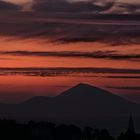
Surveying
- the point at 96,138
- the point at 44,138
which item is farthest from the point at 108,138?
the point at 44,138

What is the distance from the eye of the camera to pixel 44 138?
268 feet

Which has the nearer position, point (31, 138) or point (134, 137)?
point (31, 138)

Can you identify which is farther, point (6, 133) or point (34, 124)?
point (34, 124)

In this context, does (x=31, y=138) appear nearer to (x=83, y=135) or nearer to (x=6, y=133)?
(x=6, y=133)

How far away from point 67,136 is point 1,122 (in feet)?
31.5

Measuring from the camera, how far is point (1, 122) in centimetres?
8956

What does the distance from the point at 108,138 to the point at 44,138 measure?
27.8ft

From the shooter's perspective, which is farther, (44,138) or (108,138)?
(108,138)

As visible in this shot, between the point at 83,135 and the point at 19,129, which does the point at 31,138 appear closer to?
the point at 19,129

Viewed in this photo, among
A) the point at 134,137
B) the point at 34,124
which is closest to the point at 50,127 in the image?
the point at 34,124

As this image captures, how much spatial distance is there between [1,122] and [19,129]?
606 cm

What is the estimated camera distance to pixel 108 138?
87.2m

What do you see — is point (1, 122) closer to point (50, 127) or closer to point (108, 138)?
point (50, 127)

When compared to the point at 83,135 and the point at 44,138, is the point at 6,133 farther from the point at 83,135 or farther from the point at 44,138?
the point at 83,135
